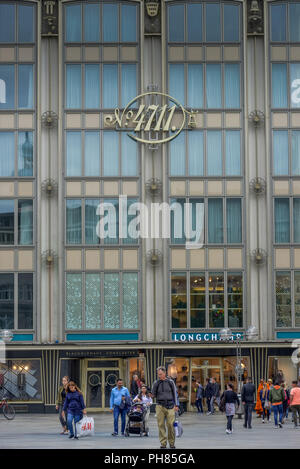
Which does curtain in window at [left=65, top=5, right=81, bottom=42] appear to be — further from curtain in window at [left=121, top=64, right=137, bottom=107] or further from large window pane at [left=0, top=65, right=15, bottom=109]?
large window pane at [left=0, top=65, right=15, bottom=109]

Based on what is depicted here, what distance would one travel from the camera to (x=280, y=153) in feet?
162

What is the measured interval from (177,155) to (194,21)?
6.56 m

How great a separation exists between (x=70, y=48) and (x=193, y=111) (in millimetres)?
6653

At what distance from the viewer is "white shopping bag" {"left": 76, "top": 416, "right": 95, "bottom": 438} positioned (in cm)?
2809

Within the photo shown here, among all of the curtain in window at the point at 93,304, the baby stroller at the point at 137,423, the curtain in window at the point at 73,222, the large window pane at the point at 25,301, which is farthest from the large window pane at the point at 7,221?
the baby stroller at the point at 137,423

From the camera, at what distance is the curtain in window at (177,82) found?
49.7 metres

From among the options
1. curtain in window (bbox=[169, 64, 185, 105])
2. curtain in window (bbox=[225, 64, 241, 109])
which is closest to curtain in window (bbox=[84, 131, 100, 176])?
curtain in window (bbox=[169, 64, 185, 105])

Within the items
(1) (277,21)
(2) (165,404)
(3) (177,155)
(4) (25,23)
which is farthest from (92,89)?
(2) (165,404)

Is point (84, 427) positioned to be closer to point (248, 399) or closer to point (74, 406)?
point (74, 406)

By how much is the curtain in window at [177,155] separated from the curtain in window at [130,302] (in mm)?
5447

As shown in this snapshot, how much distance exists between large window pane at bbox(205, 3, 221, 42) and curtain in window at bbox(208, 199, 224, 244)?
312 inches

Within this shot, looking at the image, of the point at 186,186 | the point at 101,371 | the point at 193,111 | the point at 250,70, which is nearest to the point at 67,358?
the point at 101,371

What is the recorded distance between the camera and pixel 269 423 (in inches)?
1447

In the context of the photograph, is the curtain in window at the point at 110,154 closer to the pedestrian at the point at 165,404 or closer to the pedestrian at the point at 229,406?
the pedestrian at the point at 229,406
